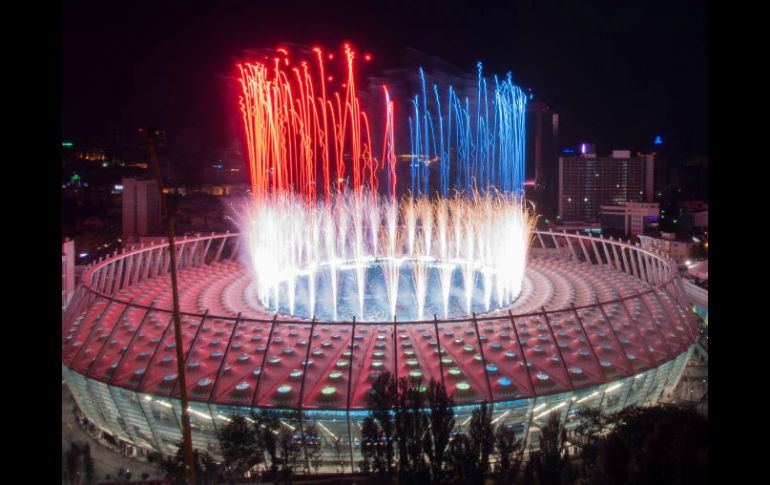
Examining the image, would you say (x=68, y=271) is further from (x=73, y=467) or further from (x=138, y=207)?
(x=73, y=467)

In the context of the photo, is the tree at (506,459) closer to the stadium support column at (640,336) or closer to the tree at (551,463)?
the tree at (551,463)

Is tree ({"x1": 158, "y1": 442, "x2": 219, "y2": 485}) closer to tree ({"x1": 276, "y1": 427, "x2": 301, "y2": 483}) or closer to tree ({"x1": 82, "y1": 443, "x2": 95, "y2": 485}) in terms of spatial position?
tree ({"x1": 276, "y1": 427, "x2": 301, "y2": 483})

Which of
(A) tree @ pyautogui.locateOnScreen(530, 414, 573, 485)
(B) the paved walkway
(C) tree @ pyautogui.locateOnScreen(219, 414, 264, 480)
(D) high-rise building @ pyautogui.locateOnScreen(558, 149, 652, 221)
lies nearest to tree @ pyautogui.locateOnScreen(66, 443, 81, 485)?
(B) the paved walkway

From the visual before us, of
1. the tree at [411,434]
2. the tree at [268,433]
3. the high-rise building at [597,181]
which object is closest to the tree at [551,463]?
the tree at [411,434]

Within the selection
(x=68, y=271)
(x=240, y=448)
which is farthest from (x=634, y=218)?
(x=240, y=448)
